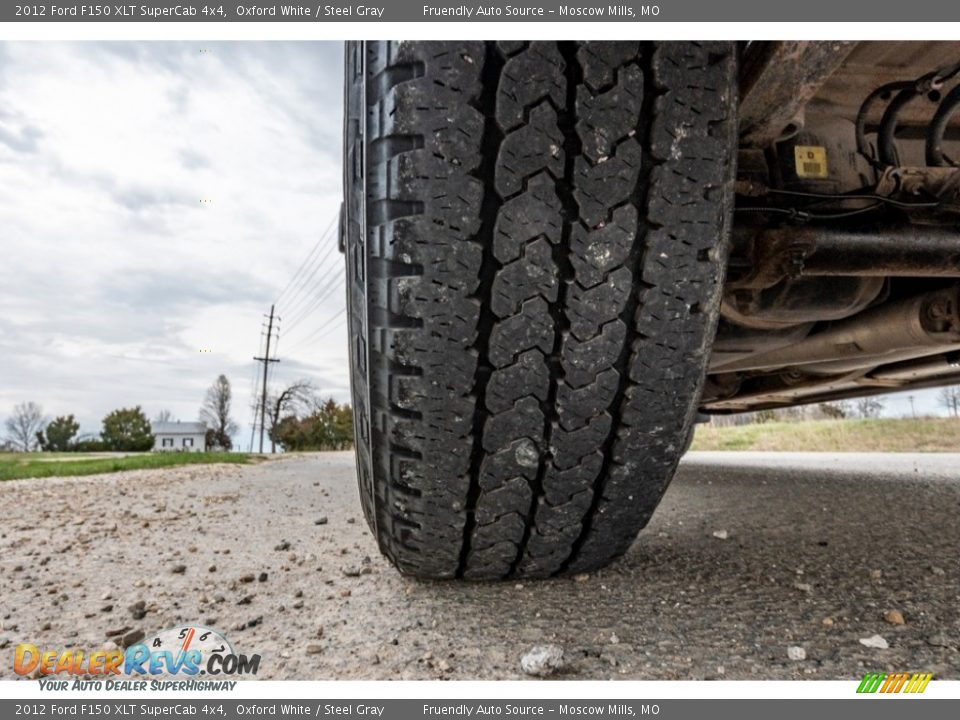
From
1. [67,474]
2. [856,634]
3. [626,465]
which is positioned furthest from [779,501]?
[67,474]

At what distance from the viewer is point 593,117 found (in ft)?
2.39

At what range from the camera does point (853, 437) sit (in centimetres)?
762

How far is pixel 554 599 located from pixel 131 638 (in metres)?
0.67

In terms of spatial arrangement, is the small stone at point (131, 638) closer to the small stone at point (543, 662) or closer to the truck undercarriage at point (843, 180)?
the small stone at point (543, 662)

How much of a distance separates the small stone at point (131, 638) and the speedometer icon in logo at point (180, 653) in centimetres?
1

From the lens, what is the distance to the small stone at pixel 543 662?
774 mm

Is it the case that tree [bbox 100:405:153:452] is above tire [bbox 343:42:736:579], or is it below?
below

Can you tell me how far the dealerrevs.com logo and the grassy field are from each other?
6.79 metres

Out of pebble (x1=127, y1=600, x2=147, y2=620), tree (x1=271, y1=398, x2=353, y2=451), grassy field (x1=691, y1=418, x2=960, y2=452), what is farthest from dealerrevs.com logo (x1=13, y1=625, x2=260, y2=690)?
tree (x1=271, y1=398, x2=353, y2=451)

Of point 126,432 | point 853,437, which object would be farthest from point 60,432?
point 853,437

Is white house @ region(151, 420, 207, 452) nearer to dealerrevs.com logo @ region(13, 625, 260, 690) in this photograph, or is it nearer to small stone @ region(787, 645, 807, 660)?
dealerrevs.com logo @ region(13, 625, 260, 690)

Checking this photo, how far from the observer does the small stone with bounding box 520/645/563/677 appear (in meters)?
A: 0.77

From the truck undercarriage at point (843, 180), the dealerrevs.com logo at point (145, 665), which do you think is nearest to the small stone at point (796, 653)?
the truck undercarriage at point (843, 180)

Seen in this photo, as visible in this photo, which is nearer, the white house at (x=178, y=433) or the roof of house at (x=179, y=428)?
the white house at (x=178, y=433)
